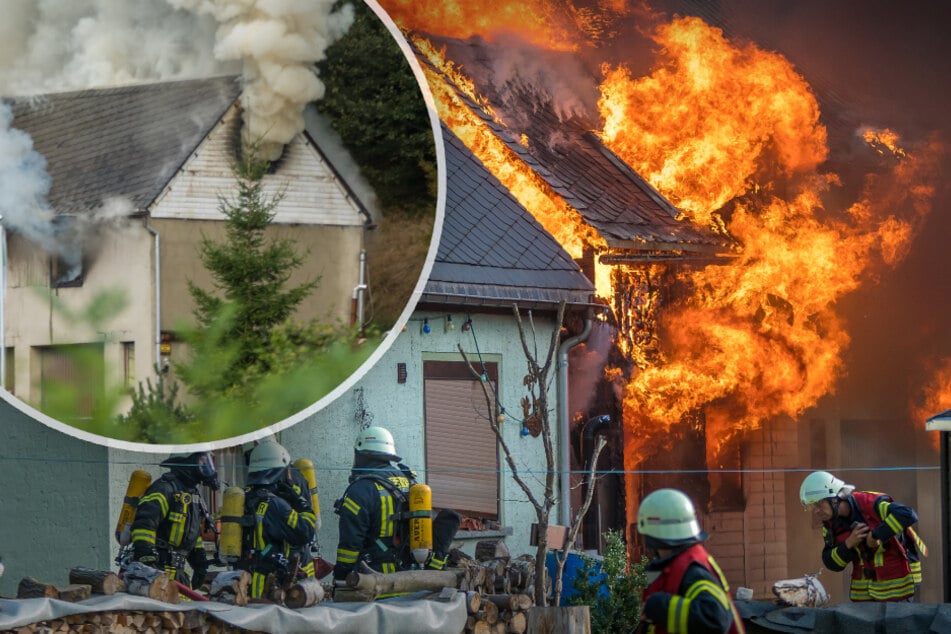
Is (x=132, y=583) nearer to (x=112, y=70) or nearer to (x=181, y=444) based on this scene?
(x=181, y=444)

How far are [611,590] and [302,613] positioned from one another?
4.04 metres

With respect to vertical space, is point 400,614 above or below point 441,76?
below

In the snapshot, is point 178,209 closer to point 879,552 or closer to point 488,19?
point 879,552

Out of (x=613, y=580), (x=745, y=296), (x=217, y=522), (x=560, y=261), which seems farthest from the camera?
(x=745, y=296)

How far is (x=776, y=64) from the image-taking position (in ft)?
58.4

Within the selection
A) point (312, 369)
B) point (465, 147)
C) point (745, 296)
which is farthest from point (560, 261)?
point (312, 369)

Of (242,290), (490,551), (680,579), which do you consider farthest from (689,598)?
(490,551)

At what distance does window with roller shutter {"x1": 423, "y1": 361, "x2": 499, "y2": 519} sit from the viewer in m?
13.9

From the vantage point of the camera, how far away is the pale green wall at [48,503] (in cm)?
1141

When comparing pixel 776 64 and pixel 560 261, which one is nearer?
pixel 560 261

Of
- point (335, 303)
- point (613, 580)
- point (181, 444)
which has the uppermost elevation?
point (335, 303)

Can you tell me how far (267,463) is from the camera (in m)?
11.7

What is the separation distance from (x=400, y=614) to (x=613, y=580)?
342cm

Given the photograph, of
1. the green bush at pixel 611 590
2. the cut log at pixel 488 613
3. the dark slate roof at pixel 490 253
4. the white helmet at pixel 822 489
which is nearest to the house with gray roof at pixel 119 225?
the cut log at pixel 488 613
